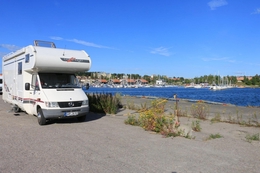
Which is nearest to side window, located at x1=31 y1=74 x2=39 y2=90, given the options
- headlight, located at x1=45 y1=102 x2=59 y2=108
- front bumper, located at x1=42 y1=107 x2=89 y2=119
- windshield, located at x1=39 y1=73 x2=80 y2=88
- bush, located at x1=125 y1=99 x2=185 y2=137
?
windshield, located at x1=39 y1=73 x2=80 y2=88

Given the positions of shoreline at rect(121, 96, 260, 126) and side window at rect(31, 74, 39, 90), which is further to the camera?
shoreline at rect(121, 96, 260, 126)

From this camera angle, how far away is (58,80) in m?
12.2

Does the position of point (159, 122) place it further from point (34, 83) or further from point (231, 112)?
point (231, 112)

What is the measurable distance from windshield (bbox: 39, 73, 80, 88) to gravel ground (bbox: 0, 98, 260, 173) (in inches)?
93.4

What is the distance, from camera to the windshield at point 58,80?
11703 mm

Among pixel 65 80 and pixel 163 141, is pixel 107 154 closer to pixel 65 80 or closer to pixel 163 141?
pixel 163 141

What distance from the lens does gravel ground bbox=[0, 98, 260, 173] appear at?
5.62m

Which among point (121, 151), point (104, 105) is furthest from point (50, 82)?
point (121, 151)

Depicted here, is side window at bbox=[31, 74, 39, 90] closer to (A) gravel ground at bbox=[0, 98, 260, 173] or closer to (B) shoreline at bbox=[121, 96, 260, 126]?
(A) gravel ground at bbox=[0, 98, 260, 173]

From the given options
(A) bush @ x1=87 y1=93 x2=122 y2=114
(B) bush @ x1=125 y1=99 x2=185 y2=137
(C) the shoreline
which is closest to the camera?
(B) bush @ x1=125 y1=99 x2=185 y2=137

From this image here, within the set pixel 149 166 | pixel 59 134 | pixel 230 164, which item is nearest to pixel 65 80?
pixel 59 134

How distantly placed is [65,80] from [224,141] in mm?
7611

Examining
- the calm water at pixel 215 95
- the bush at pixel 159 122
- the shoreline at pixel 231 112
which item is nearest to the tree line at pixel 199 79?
the calm water at pixel 215 95

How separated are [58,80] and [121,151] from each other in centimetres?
642
